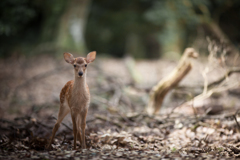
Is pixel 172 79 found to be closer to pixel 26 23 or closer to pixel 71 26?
pixel 71 26

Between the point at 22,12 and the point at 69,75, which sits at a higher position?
the point at 22,12

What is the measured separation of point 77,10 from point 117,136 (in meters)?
8.04

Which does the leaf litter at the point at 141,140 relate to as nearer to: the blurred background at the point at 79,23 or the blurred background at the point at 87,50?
the blurred background at the point at 87,50

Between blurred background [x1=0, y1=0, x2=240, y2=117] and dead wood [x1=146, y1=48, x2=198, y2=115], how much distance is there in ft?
2.53

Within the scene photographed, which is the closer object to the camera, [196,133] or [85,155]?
[85,155]

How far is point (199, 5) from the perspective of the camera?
32.9ft

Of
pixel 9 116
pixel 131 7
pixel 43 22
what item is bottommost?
pixel 9 116

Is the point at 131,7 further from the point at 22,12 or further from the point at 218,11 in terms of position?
→ the point at 22,12

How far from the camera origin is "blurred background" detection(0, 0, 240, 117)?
6.85 meters

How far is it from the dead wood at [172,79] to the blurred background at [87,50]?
0.77 meters

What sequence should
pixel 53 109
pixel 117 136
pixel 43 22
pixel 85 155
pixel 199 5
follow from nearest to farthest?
pixel 85 155 < pixel 117 136 < pixel 53 109 < pixel 199 5 < pixel 43 22

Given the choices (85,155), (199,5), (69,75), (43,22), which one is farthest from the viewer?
(43,22)

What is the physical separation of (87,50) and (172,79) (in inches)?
272

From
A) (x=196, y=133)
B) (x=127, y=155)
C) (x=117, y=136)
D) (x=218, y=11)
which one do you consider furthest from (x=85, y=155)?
(x=218, y=11)
